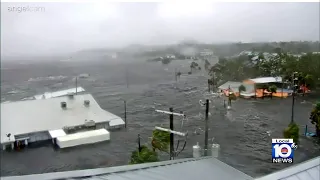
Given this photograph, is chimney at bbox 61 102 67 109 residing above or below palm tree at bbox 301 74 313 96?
below

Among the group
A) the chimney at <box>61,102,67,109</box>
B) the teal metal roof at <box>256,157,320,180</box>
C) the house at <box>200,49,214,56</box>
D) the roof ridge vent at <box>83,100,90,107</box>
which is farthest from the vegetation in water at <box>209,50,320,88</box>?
the teal metal roof at <box>256,157,320,180</box>

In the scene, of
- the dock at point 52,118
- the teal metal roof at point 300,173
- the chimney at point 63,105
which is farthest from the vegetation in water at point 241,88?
the teal metal roof at point 300,173

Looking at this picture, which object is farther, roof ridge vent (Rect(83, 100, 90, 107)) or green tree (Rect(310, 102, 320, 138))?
roof ridge vent (Rect(83, 100, 90, 107))

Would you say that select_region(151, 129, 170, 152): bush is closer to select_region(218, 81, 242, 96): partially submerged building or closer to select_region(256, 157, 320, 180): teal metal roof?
select_region(218, 81, 242, 96): partially submerged building

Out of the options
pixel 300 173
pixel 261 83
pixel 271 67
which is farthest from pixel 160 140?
pixel 300 173

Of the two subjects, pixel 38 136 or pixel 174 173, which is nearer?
pixel 174 173

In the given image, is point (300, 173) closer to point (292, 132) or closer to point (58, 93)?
A: point (292, 132)

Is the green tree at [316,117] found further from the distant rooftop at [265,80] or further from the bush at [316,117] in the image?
the distant rooftop at [265,80]

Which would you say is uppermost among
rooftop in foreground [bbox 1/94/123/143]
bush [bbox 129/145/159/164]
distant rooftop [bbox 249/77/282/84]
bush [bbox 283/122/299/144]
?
distant rooftop [bbox 249/77/282/84]
